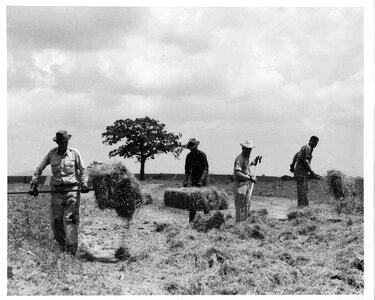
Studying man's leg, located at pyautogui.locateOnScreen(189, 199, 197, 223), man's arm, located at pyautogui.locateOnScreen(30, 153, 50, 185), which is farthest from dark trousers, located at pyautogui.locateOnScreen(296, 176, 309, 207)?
man's arm, located at pyautogui.locateOnScreen(30, 153, 50, 185)

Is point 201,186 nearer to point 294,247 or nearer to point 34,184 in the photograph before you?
point 294,247

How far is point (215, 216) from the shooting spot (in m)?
10.6

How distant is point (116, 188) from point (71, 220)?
2.93 feet

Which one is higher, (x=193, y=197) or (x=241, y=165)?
(x=241, y=165)

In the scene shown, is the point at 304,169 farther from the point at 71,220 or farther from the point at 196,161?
the point at 71,220

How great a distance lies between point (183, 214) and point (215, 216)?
10.4ft

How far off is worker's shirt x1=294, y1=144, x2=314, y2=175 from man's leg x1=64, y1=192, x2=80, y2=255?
20.9ft

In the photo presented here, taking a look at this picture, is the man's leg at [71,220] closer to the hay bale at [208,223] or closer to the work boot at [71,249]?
the work boot at [71,249]

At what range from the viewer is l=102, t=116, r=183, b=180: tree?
41781 millimetres

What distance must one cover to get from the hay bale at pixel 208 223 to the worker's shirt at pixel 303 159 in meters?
3.11

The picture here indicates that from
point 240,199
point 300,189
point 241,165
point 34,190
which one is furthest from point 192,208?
point 34,190

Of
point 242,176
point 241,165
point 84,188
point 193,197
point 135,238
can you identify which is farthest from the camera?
point 193,197

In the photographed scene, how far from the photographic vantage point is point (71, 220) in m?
8.28
